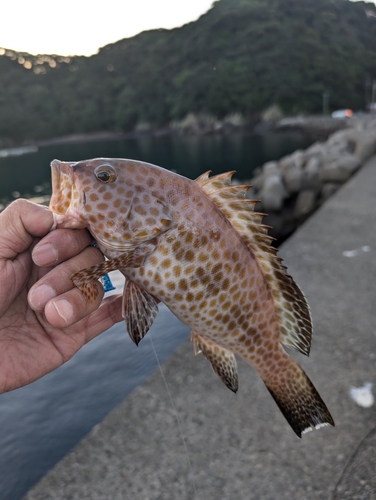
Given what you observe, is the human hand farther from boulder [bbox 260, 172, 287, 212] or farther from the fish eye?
boulder [bbox 260, 172, 287, 212]

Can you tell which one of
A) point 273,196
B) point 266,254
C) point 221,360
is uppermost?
point 266,254

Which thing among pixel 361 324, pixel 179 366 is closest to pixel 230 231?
pixel 179 366

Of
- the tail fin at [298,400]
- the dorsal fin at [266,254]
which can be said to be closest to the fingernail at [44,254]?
the dorsal fin at [266,254]

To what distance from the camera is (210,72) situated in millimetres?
72188

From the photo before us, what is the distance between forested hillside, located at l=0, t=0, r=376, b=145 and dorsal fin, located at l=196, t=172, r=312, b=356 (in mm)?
23191

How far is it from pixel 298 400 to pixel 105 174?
1.78 m

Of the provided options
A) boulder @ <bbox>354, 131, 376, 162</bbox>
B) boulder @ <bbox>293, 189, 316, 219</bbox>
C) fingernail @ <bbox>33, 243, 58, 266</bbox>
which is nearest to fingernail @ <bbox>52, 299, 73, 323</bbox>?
fingernail @ <bbox>33, 243, 58, 266</bbox>

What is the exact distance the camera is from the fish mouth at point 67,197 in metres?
1.81

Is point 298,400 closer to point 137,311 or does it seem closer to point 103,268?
point 137,311

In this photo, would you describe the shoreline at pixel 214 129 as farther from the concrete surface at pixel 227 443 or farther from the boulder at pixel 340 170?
the concrete surface at pixel 227 443

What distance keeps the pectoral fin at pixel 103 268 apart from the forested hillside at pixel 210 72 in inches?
914

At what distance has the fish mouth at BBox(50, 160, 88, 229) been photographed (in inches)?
71.4

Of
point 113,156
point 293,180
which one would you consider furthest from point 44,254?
point 113,156

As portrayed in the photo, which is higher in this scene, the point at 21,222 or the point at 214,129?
the point at 21,222
